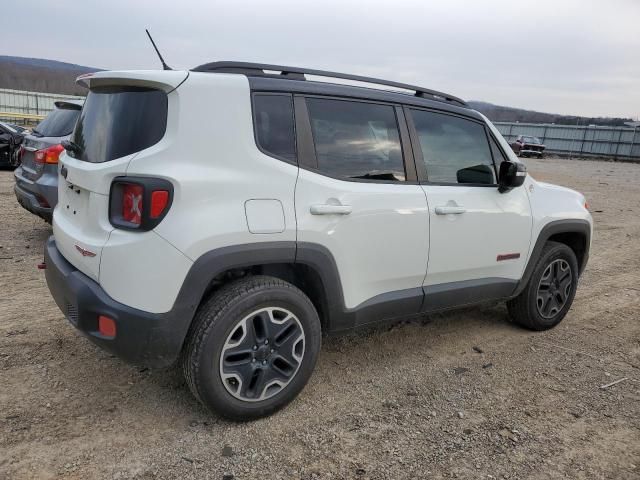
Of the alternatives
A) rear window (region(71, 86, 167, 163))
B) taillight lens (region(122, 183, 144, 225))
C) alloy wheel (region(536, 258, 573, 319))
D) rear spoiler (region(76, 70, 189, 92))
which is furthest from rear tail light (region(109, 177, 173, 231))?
alloy wheel (region(536, 258, 573, 319))

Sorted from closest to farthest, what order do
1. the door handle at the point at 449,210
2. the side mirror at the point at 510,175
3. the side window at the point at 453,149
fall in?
the door handle at the point at 449,210 < the side window at the point at 453,149 < the side mirror at the point at 510,175

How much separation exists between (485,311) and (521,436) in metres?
2.16

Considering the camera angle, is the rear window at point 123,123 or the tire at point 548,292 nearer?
the rear window at point 123,123

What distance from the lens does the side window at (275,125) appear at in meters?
2.85

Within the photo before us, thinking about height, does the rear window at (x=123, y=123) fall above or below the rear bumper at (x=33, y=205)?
above

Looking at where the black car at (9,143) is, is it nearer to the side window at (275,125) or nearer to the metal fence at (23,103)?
the side window at (275,125)

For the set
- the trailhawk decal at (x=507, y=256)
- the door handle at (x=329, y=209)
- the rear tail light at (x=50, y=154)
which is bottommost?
the trailhawk decal at (x=507, y=256)

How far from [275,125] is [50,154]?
3962mm

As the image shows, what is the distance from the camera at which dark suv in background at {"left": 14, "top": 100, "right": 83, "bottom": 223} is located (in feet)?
18.9

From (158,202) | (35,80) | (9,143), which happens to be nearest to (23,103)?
(9,143)

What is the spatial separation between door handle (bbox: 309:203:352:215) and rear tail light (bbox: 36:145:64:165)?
13.2 ft

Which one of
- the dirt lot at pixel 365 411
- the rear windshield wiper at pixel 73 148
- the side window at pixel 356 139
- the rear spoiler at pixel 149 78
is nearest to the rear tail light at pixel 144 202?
the rear spoiler at pixel 149 78

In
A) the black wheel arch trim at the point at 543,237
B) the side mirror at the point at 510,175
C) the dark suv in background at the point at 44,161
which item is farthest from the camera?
the dark suv in background at the point at 44,161

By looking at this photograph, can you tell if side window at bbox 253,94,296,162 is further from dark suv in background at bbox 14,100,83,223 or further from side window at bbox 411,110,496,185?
dark suv in background at bbox 14,100,83,223
